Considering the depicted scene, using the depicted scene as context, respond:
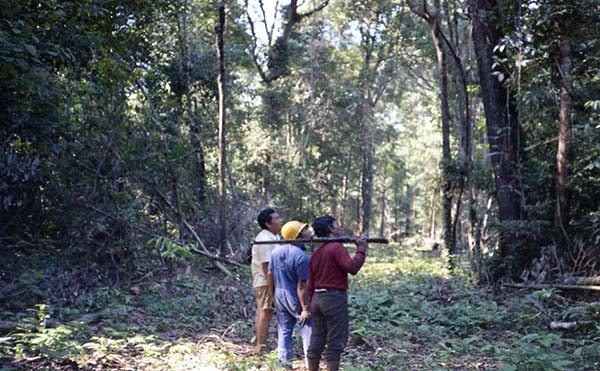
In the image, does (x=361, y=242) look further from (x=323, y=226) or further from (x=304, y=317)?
(x=304, y=317)

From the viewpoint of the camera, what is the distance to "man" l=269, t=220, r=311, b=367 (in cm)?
756

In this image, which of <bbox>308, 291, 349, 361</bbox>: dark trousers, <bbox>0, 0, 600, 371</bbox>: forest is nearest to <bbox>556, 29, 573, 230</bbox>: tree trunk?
<bbox>0, 0, 600, 371</bbox>: forest

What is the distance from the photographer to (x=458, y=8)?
22062 mm

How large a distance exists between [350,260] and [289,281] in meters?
1.46

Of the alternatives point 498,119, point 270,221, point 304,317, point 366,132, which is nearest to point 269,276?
point 270,221

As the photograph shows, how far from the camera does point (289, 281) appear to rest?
25.2 feet

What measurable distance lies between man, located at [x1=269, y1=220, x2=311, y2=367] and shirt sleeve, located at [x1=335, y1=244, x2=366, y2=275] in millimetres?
1044

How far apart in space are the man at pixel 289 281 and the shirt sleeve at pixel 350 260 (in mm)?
1044

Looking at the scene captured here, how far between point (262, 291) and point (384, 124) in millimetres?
37299

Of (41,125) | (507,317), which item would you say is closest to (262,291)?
(507,317)

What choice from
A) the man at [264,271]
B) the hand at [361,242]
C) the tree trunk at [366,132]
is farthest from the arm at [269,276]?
the tree trunk at [366,132]

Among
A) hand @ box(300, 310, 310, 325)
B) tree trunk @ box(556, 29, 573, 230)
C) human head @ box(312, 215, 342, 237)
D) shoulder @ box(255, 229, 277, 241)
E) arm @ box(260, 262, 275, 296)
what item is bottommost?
hand @ box(300, 310, 310, 325)

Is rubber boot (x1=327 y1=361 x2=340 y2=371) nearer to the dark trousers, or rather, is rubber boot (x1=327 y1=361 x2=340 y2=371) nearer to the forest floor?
the dark trousers

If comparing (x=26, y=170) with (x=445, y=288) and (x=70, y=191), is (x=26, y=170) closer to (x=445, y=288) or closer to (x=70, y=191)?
(x=70, y=191)
